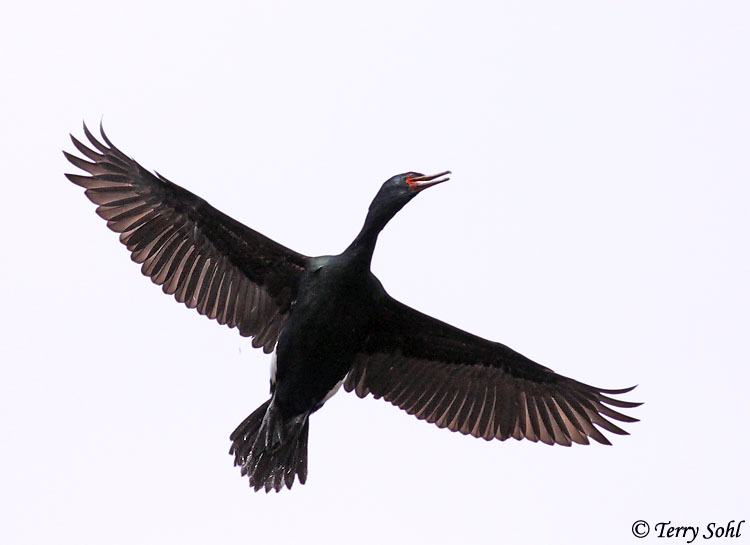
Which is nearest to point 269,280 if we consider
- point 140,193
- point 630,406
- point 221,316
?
point 221,316

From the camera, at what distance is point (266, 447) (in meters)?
13.2

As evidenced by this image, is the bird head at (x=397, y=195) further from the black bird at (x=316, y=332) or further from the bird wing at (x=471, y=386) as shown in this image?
the bird wing at (x=471, y=386)

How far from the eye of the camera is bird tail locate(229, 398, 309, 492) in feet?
43.3

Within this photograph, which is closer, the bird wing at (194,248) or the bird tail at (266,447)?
the bird wing at (194,248)

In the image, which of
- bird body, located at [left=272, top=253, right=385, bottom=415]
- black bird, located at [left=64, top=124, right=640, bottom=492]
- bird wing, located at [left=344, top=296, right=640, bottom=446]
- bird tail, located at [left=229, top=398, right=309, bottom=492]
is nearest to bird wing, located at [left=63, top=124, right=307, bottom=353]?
black bird, located at [left=64, top=124, right=640, bottom=492]

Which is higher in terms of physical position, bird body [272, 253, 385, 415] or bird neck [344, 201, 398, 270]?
bird neck [344, 201, 398, 270]

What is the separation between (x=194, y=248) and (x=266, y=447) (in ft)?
6.37

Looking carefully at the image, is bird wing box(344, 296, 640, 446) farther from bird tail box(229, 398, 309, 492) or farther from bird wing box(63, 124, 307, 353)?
bird wing box(63, 124, 307, 353)

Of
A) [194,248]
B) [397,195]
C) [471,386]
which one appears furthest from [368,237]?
[471,386]

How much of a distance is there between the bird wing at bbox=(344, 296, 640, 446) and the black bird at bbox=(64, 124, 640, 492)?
12 millimetres

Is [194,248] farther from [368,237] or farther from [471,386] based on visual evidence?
[471,386]

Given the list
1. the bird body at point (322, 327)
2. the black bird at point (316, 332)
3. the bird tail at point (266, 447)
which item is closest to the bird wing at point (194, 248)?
the black bird at point (316, 332)

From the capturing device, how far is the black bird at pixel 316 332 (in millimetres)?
12633

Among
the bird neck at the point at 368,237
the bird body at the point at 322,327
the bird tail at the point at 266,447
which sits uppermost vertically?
the bird neck at the point at 368,237
